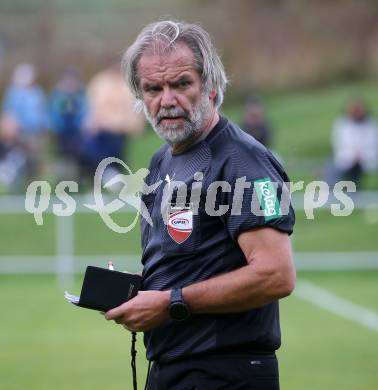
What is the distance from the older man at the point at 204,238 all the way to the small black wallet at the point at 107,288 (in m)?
0.07

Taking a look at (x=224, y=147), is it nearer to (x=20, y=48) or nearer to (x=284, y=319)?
(x=284, y=319)

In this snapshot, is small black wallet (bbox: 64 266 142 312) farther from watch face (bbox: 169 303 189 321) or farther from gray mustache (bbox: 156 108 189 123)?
gray mustache (bbox: 156 108 189 123)

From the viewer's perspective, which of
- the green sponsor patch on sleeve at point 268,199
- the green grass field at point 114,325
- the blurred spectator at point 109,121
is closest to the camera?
the green sponsor patch on sleeve at point 268,199

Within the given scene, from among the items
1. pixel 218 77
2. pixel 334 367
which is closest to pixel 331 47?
pixel 334 367

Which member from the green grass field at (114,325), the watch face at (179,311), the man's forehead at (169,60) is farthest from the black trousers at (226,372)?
the green grass field at (114,325)

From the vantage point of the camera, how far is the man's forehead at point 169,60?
4.21 m

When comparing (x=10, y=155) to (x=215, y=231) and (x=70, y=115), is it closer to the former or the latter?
(x=70, y=115)

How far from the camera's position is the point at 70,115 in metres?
18.5

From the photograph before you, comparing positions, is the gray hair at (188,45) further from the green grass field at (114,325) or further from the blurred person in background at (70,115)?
the blurred person in background at (70,115)

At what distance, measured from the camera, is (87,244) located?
624 inches

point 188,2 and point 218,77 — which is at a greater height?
point 188,2

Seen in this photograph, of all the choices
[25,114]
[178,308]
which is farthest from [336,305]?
[25,114]

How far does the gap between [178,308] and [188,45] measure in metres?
1.05

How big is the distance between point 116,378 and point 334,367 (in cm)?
181
